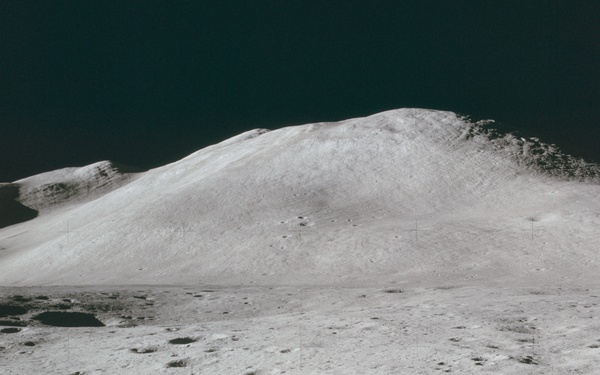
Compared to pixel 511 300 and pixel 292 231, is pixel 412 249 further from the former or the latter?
pixel 511 300

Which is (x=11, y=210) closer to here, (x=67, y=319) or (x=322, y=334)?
(x=67, y=319)

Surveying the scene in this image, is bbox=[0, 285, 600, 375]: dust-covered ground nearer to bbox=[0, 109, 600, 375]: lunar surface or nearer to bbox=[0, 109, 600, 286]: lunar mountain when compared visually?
bbox=[0, 109, 600, 375]: lunar surface

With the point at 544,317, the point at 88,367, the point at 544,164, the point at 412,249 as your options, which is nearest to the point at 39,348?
the point at 88,367

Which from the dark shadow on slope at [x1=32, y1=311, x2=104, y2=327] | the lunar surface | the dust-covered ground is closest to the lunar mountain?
the lunar surface

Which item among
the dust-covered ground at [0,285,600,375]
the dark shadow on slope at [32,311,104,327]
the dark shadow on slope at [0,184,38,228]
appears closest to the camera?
the dust-covered ground at [0,285,600,375]

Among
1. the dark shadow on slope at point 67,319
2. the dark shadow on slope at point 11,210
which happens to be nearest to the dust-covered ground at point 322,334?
the dark shadow on slope at point 67,319

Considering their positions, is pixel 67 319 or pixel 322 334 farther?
pixel 67 319

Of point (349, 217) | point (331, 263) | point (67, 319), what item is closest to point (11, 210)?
point (349, 217)
